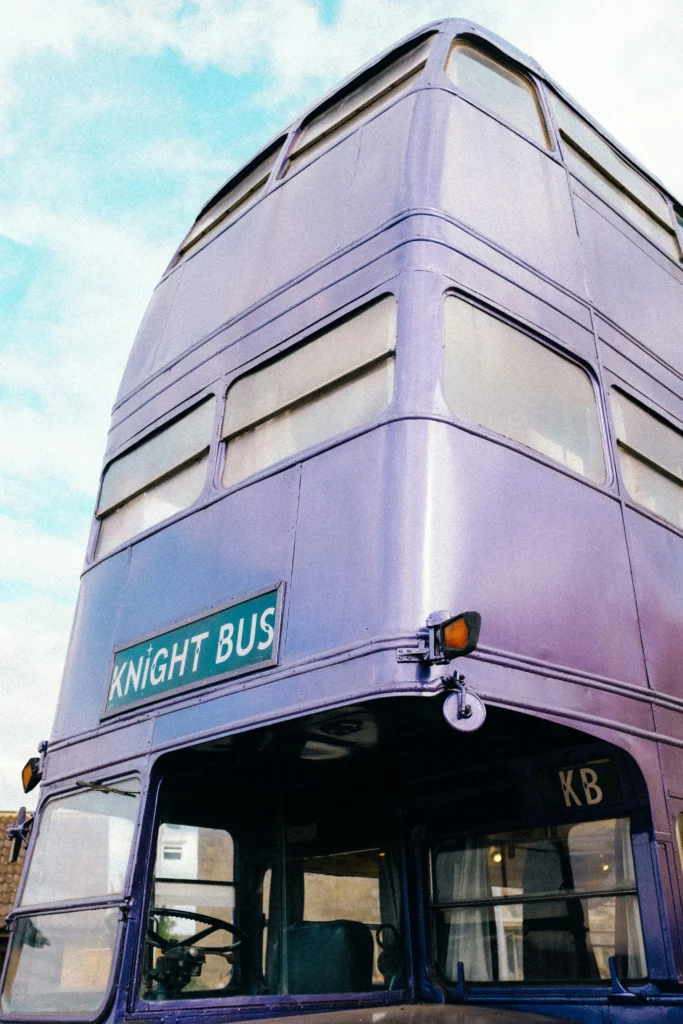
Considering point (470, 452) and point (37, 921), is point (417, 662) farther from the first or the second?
point (37, 921)

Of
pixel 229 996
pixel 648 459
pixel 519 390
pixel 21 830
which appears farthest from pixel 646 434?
pixel 21 830

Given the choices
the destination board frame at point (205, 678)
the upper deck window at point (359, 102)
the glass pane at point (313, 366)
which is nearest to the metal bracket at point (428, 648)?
the destination board frame at point (205, 678)

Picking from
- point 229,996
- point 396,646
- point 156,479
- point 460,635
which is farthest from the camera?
point 156,479

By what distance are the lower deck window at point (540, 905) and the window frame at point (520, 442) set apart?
1.47 meters

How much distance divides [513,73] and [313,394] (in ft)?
9.15

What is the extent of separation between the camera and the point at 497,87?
5.02 metres

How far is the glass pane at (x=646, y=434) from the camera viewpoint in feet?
14.2

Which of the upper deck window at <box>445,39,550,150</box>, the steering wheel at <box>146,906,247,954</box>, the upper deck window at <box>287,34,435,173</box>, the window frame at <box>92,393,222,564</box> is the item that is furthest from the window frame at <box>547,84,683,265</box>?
the steering wheel at <box>146,906,247,954</box>

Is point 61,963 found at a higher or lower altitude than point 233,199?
lower

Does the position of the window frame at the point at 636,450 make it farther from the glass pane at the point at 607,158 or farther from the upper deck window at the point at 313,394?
the glass pane at the point at 607,158

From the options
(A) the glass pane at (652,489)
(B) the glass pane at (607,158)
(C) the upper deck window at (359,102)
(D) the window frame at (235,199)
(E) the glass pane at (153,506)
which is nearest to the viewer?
(A) the glass pane at (652,489)

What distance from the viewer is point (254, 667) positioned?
3.43m

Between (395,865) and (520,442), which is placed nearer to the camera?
(520,442)

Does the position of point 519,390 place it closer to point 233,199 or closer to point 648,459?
point 648,459
